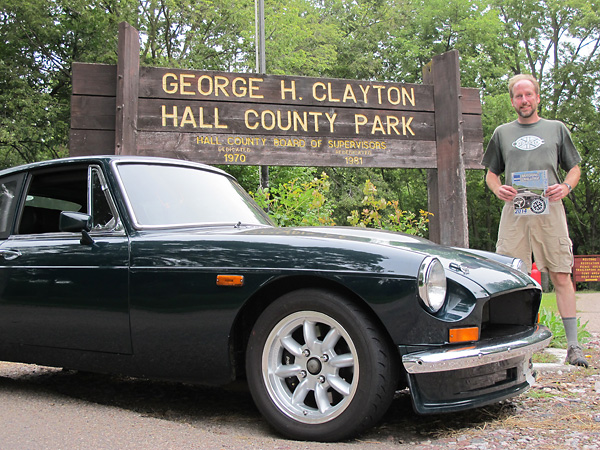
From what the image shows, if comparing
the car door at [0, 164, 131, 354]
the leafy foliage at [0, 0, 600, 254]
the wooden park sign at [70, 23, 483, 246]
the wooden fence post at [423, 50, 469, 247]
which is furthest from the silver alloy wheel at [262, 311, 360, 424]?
the leafy foliage at [0, 0, 600, 254]

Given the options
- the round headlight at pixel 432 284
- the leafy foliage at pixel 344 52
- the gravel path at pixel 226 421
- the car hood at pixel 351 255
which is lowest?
the gravel path at pixel 226 421

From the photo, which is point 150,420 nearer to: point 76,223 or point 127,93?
point 76,223

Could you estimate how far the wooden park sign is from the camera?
6059 millimetres

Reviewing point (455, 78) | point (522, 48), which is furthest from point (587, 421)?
point (522, 48)

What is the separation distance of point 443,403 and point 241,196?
2199mm

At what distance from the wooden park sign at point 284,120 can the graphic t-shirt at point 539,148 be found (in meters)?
2.07

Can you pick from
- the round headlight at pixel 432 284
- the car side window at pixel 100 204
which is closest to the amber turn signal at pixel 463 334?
the round headlight at pixel 432 284

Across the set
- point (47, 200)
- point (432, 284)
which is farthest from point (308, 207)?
point (432, 284)

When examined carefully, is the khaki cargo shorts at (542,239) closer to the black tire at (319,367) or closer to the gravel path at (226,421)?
the gravel path at (226,421)

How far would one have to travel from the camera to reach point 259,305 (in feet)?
10.0

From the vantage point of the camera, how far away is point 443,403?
2.67 m

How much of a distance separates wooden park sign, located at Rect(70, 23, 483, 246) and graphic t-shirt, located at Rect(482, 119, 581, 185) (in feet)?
6.78

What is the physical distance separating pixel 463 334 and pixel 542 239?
7.58 ft

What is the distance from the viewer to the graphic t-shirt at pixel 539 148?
15.2 feet
